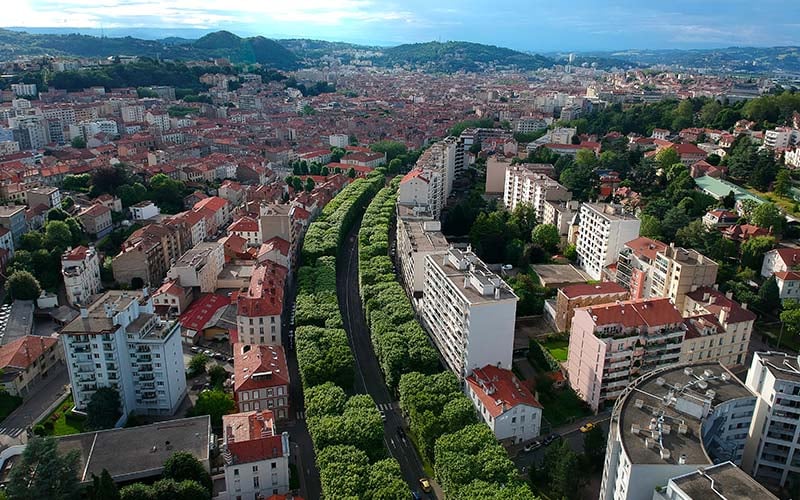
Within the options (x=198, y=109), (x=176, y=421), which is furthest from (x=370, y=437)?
(x=198, y=109)

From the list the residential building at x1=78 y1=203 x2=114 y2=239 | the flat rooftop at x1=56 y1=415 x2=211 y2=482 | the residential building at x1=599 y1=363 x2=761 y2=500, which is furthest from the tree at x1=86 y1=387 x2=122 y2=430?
the residential building at x1=78 y1=203 x2=114 y2=239

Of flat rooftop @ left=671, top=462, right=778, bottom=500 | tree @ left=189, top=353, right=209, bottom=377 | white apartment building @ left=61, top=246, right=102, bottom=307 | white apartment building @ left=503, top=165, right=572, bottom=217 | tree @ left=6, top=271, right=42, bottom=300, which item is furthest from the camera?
white apartment building @ left=503, top=165, right=572, bottom=217

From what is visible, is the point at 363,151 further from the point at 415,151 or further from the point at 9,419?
the point at 9,419

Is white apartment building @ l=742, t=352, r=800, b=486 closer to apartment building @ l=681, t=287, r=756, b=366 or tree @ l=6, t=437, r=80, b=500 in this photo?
apartment building @ l=681, t=287, r=756, b=366

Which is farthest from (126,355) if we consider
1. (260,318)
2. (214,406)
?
(260,318)

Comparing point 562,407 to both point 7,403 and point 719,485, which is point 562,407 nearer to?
point 719,485

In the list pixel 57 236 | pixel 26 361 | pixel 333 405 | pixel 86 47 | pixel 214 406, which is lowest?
pixel 214 406
